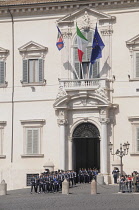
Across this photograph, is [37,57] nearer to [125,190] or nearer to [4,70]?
[4,70]

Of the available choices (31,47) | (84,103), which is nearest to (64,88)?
(84,103)

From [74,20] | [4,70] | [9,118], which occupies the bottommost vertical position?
[9,118]

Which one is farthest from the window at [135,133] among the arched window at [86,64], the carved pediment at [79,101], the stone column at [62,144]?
the stone column at [62,144]

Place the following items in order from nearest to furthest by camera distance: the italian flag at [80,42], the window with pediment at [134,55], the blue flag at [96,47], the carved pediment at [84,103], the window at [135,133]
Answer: the window at [135,133] → the window with pediment at [134,55] → the blue flag at [96,47] → the carved pediment at [84,103] → the italian flag at [80,42]

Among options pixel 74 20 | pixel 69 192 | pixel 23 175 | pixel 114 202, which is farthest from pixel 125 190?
pixel 74 20

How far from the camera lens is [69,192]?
141 feet

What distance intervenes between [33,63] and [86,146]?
26.1ft

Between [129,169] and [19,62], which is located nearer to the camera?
[129,169]

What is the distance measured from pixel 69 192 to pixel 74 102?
922 cm

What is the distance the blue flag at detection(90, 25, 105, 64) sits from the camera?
4941 centimetres

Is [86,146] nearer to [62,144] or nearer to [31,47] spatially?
[62,144]

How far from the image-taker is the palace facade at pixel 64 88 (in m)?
49.5

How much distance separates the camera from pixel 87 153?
54312 millimetres

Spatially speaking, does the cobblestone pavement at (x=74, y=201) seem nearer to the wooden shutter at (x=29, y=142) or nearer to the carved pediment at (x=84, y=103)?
the wooden shutter at (x=29, y=142)
